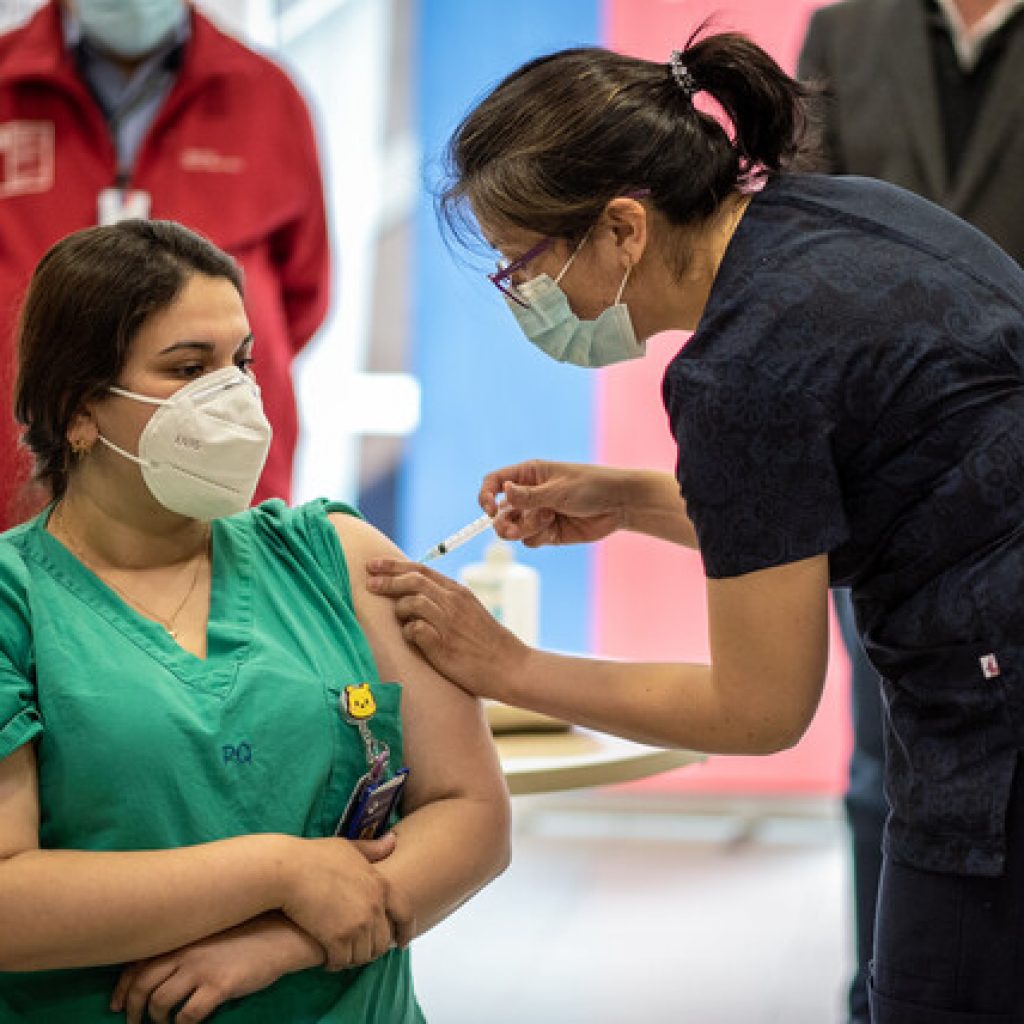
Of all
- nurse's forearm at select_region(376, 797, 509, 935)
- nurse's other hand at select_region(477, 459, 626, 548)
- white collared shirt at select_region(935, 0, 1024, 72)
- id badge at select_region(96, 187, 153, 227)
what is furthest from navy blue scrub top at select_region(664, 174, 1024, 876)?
id badge at select_region(96, 187, 153, 227)

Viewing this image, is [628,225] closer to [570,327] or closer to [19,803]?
[570,327]

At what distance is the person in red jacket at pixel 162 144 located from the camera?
3178 millimetres

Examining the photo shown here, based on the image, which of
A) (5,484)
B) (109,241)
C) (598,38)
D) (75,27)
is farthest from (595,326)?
(598,38)

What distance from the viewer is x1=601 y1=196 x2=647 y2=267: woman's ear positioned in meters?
1.69

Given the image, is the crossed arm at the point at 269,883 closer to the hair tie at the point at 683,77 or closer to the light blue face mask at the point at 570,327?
the light blue face mask at the point at 570,327

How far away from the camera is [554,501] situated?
2.18 m

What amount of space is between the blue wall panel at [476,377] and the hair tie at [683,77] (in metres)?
3.09

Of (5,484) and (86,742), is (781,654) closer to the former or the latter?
(86,742)

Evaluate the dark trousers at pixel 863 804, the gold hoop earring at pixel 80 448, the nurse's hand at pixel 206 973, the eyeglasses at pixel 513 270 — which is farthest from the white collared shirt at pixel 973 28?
the nurse's hand at pixel 206 973

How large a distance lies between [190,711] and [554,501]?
2.09ft

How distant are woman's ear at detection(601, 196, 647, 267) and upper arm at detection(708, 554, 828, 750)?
35cm

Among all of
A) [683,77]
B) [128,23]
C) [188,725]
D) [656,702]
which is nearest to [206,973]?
[188,725]

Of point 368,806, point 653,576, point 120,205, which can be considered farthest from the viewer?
point 653,576

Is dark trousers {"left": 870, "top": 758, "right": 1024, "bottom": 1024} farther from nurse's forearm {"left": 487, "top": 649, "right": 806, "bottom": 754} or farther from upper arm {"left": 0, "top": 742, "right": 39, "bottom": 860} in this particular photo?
upper arm {"left": 0, "top": 742, "right": 39, "bottom": 860}
